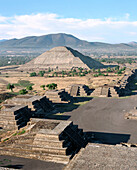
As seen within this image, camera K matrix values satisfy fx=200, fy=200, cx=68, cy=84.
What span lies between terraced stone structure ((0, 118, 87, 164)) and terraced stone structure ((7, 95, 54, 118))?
40.5ft

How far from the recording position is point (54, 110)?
43812 mm

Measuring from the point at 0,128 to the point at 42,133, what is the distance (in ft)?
37.9

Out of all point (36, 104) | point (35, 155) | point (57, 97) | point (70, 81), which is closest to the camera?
point (35, 155)

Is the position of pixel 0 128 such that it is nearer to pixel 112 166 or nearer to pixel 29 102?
pixel 29 102

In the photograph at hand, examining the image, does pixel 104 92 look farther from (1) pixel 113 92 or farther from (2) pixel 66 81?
(2) pixel 66 81

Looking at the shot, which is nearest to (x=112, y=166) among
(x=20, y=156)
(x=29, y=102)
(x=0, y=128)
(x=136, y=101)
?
(x=20, y=156)

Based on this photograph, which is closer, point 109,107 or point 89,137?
point 89,137

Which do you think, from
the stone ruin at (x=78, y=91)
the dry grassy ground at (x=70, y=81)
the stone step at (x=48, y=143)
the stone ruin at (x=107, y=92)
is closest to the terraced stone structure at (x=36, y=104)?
the stone step at (x=48, y=143)

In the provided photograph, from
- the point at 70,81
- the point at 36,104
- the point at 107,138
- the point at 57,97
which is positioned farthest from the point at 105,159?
the point at 70,81

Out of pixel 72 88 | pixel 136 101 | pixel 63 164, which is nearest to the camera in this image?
pixel 63 164

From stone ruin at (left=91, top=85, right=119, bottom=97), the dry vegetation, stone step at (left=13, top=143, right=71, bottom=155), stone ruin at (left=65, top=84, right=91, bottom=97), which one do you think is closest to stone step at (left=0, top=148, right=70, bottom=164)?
stone step at (left=13, top=143, right=71, bottom=155)

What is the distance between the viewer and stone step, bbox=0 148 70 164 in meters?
21.3

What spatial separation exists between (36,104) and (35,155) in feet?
58.3

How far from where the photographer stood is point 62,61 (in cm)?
16062
